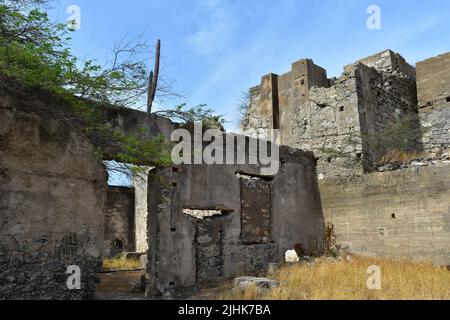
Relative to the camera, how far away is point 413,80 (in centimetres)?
1476

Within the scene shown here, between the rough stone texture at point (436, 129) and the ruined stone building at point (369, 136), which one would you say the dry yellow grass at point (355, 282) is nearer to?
the ruined stone building at point (369, 136)

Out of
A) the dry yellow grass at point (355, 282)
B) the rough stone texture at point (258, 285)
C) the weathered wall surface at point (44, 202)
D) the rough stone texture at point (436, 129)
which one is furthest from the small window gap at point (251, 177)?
the rough stone texture at point (436, 129)

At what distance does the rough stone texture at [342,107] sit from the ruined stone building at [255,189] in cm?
4

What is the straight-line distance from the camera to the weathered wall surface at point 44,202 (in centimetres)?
587

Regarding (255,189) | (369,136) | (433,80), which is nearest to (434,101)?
(433,80)

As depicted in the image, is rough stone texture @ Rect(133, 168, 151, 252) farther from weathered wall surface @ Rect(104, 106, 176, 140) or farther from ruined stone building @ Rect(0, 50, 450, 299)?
weathered wall surface @ Rect(104, 106, 176, 140)

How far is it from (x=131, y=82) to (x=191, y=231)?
329 centimetres

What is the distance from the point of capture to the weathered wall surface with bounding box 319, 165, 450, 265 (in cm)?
927

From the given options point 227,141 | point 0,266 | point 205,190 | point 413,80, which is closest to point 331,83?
point 413,80

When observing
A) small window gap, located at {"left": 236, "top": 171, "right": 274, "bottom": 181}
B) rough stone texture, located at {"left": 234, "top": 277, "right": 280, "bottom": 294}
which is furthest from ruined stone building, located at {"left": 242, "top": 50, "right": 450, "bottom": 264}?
rough stone texture, located at {"left": 234, "top": 277, "right": 280, "bottom": 294}

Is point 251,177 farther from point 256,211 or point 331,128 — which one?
point 331,128

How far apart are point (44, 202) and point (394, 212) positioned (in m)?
8.16

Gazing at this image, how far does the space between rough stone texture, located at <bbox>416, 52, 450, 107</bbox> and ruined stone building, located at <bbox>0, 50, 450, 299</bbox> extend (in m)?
0.04
